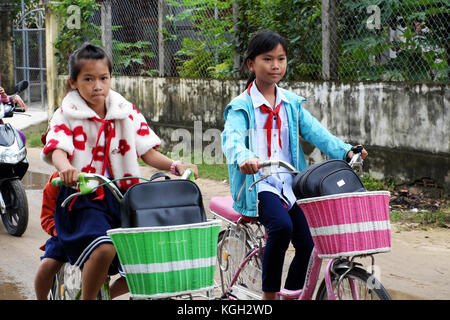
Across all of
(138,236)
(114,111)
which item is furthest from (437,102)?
(138,236)

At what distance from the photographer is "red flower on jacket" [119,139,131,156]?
3695mm

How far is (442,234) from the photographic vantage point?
6.41 m

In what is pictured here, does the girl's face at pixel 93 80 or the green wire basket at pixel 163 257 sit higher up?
the girl's face at pixel 93 80

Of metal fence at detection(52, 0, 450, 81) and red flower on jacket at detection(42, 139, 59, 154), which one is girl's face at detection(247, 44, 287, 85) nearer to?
red flower on jacket at detection(42, 139, 59, 154)

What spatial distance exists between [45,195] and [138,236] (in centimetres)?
118

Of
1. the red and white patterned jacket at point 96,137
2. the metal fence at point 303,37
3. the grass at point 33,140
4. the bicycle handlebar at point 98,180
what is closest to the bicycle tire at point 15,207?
the red and white patterned jacket at point 96,137

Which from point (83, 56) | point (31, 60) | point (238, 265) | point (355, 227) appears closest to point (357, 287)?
point (355, 227)

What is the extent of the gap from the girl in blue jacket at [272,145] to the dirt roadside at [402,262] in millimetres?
1069

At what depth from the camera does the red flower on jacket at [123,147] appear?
3.70 m

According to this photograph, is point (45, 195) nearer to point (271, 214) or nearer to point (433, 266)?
point (271, 214)

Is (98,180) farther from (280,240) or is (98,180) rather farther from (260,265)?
(260,265)

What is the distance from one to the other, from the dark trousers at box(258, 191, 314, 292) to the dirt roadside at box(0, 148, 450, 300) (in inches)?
36.3

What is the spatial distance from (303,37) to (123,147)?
19.7ft

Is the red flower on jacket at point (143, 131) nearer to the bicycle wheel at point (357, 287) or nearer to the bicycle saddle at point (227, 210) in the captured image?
the bicycle saddle at point (227, 210)
